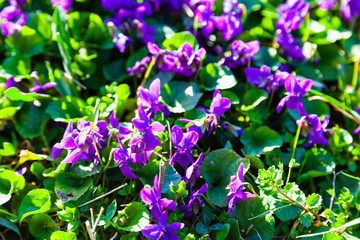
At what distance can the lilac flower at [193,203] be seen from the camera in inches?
60.3

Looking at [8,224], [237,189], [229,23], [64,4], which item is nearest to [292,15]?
[229,23]

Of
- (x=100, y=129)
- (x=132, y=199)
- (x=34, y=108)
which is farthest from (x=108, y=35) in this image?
(x=132, y=199)

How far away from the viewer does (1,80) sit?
2023 mm

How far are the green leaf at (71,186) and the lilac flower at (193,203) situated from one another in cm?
39

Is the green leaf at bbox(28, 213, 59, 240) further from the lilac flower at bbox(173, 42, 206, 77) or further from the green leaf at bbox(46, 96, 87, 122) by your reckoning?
the lilac flower at bbox(173, 42, 206, 77)

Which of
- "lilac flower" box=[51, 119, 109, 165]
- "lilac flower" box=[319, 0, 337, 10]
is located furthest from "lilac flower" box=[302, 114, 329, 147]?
"lilac flower" box=[319, 0, 337, 10]

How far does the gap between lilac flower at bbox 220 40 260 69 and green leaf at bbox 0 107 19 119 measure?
1.03m

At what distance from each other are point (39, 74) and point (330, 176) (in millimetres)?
→ 1580

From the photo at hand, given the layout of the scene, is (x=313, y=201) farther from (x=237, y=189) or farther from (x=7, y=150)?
(x=7, y=150)

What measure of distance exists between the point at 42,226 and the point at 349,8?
2148mm

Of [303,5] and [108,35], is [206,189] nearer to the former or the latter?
[108,35]

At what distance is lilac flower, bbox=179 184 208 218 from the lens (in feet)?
Answer: 5.03

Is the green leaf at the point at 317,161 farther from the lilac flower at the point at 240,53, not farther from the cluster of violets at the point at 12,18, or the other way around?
the cluster of violets at the point at 12,18

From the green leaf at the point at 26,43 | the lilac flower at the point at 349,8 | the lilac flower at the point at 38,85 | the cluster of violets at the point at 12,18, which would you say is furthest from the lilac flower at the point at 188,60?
the lilac flower at the point at 349,8
